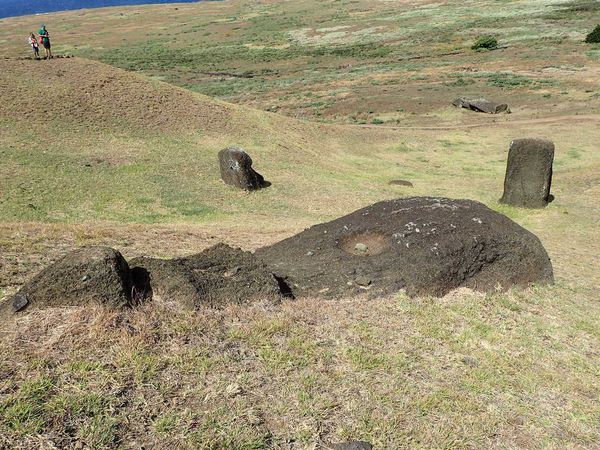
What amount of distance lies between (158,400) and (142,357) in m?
0.67

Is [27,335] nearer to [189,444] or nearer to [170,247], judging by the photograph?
[189,444]

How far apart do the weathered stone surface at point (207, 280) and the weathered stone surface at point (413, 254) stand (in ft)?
3.21

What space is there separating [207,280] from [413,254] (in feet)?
14.1

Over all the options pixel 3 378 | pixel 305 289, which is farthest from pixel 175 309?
pixel 305 289

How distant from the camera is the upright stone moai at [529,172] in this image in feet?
62.0

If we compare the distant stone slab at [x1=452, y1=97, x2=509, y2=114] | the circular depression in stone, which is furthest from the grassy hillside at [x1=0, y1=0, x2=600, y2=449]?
the circular depression in stone

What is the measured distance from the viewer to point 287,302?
7.83 m

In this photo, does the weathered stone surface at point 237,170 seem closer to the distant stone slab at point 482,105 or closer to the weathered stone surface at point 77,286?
the weathered stone surface at point 77,286

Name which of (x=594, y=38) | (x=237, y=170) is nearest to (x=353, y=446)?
(x=237, y=170)

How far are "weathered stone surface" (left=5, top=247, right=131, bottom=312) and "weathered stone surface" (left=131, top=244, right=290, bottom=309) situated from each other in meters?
0.55

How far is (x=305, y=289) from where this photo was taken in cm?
891

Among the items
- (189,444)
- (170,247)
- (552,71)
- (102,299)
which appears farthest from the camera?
(552,71)

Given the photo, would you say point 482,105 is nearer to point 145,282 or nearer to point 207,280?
point 207,280

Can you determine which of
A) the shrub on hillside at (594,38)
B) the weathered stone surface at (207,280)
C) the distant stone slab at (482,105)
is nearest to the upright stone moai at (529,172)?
the weathered stone surface at (207,280)
